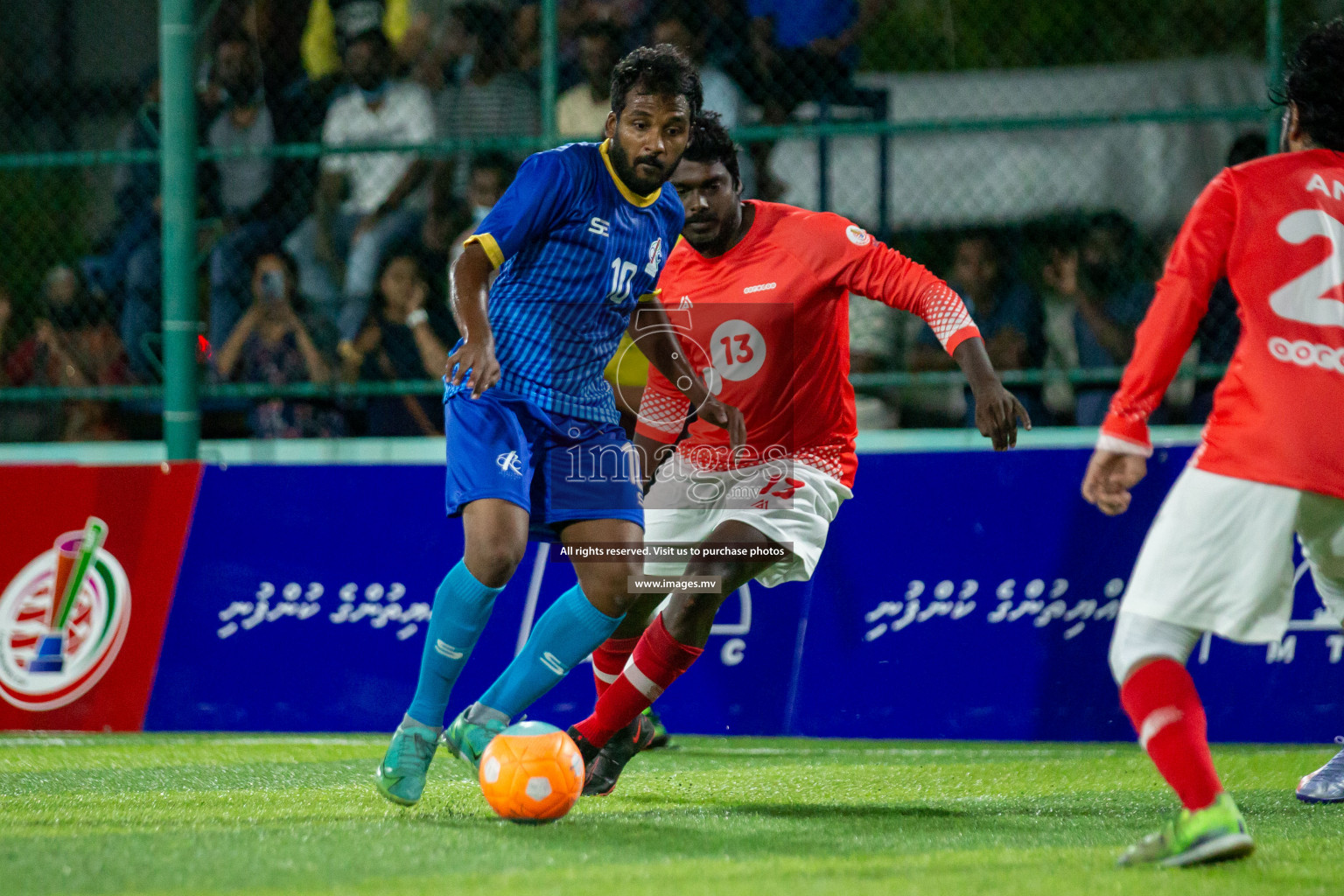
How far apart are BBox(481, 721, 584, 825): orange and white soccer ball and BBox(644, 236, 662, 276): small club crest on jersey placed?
1.45 m

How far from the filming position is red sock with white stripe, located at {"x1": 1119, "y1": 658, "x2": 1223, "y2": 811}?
10.9 feet

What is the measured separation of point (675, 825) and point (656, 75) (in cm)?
206

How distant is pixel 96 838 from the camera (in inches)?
146

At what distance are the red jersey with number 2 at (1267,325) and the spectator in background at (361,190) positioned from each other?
545 cm

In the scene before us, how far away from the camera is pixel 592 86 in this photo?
7984 mm

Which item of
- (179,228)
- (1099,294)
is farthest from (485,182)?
(1099,294)

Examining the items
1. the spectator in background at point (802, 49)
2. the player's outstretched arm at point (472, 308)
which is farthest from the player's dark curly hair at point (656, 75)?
the spectator in background at point (802, 49)

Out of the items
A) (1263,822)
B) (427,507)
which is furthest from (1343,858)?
(427,507)

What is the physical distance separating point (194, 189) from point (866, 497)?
11.5 feet

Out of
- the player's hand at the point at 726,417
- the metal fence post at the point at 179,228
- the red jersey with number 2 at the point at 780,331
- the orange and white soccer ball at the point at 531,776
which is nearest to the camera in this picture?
the orange and white soccer ball at the point at 531,776

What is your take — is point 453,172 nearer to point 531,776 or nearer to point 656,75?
point 656,75

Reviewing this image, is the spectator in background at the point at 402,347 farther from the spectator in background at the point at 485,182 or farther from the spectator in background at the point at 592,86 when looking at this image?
the spectator in background at the point at 592,86

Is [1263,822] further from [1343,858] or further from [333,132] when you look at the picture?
[333,132]

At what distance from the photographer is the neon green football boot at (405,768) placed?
13.4 feet
